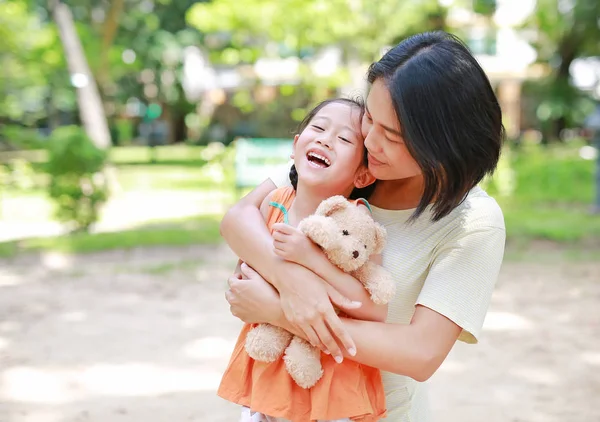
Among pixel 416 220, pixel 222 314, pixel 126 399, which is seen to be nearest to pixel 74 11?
pixel 222 314

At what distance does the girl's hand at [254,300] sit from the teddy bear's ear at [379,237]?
256 millimetres

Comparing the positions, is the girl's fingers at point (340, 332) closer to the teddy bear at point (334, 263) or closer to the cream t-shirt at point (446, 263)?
the teddy bear at point (334, 263)

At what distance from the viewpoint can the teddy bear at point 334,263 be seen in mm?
1562

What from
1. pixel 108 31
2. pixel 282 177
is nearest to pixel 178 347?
pixel 282 177

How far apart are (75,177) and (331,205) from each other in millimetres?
8871

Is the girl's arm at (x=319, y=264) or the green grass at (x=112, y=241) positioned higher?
the girl's arm at (x=319, y=264)

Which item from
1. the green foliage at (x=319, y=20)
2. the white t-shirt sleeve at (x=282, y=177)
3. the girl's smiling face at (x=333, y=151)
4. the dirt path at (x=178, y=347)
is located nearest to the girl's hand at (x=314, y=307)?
the girl's smiling face at (x=333, y=151)

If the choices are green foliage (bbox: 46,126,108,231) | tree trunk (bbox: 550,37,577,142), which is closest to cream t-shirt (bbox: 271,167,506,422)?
green foliage (bbox: 46,126,108,231)

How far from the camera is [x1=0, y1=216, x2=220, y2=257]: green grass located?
8125 mm

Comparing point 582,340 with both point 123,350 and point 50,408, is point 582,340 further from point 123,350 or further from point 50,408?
point 50,408

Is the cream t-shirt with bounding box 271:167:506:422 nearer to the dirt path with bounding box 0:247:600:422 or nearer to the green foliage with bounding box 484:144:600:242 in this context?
the dirt path with bounding box 0:247:600:422

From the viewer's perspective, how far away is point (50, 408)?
4.09 m

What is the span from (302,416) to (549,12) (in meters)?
17.7

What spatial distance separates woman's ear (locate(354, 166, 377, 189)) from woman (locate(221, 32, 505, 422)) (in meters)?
0.08
